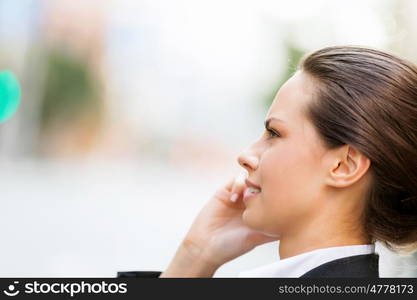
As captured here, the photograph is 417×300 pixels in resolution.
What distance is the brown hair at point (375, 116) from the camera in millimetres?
903

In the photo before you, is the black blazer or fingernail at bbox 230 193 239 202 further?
fingernail at bbox 230 193 239 202

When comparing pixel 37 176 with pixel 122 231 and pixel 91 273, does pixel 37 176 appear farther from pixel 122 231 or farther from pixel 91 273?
pixel 91 273

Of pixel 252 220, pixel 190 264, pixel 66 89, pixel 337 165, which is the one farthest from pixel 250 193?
pixel 66 89

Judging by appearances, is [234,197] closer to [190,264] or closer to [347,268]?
[190,264]

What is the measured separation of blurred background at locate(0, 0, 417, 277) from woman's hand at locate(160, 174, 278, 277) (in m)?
2.15

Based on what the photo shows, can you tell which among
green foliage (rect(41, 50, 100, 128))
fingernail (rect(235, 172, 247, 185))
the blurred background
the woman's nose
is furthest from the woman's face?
green foliage (rect(41, 50, 100, 128))

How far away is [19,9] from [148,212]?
280cm

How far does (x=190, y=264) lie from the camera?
1191mm

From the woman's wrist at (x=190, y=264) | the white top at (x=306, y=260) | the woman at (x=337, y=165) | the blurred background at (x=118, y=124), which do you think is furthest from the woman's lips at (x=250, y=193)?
the blurred background at (x=118, y=124)

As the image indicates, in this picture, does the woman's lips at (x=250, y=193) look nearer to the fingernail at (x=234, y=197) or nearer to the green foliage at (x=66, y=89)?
the fingernail at (x=234, y=197)

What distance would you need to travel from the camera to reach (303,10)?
2.79 metres

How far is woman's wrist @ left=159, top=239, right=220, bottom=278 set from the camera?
1.18m

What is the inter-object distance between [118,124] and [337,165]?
23.6ft

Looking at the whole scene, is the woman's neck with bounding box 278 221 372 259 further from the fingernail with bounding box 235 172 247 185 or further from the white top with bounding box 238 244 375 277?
the fingernail with bounding box 235 172 247 185
